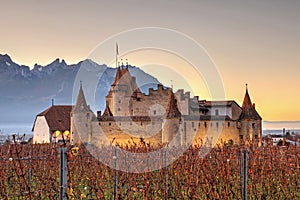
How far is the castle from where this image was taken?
47.2 meters

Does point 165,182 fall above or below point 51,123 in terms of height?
below

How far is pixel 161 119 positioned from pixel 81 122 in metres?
8.20

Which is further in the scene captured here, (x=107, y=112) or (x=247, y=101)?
(x=247, y=101)

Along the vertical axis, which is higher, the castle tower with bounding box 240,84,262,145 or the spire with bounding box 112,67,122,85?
the spire with bounding box 112,67,122,85

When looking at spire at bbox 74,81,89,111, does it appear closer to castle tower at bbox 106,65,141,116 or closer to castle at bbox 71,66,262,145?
castle at bbox 71,66,262,145

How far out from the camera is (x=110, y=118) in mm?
50312

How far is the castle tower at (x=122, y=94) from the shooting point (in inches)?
2157

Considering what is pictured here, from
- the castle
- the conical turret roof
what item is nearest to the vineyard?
the castle

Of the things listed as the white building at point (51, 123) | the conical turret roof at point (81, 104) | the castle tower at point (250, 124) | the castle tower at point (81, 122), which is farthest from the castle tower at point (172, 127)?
the white building at point (51, 123)

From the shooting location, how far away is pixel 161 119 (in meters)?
Result: 47.7

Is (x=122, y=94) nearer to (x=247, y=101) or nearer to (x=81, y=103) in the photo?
(x=81, y=103)

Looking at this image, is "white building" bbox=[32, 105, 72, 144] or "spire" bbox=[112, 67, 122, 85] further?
"white building" bbox=[32, 105, 72, 144]

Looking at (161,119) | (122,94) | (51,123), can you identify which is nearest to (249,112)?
(161,119)

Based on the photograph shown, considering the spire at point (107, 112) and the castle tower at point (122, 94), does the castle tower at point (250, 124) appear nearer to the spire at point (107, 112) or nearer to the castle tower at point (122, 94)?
the castle tower at point (122, 94)
